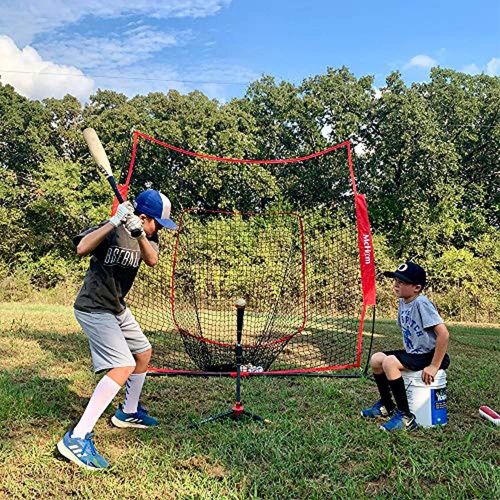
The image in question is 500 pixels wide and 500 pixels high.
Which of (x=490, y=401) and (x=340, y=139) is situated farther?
(x=340, y=139)

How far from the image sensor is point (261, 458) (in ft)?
10.0

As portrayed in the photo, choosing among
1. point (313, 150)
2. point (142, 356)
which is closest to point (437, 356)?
point (142, 356)

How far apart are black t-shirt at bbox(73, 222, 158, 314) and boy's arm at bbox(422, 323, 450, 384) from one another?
2.03 meters

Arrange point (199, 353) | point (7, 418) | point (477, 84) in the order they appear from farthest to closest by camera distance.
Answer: point (477, 84), point (199, 353), point (7, 418)

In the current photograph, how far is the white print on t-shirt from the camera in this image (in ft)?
10.7

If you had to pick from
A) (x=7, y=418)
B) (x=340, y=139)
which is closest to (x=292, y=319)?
(x=7, y=418)

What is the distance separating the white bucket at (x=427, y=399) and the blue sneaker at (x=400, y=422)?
5cm

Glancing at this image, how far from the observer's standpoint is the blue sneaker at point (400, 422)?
3549mm

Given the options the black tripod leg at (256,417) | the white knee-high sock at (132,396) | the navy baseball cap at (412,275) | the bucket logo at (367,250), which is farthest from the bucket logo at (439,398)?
the white knee-high sock at (132,396)

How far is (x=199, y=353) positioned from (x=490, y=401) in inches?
107

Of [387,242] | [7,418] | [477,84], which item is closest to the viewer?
Result: [7,418]

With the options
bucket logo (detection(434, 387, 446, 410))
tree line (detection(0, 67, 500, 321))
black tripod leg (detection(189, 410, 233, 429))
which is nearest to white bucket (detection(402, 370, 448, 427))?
bucket logo (detection(434, 387, 446, 410))

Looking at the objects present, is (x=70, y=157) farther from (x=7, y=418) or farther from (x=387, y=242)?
(x=7, y=418)

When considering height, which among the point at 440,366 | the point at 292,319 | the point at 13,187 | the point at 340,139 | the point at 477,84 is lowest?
the point at 292,319
